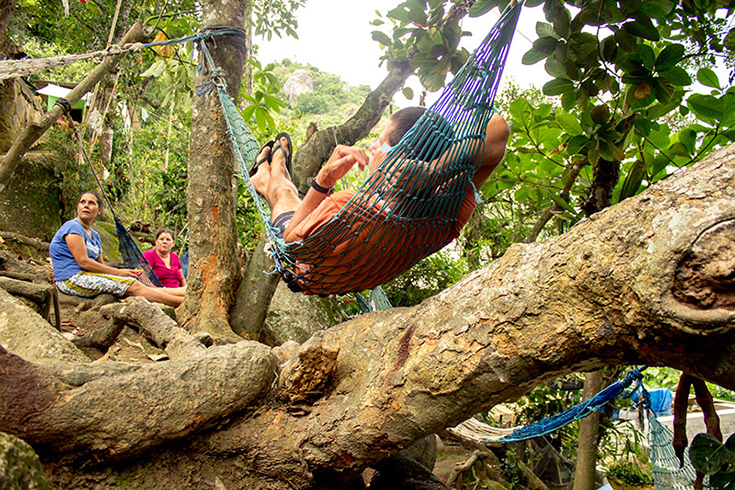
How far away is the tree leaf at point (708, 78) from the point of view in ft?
4.17

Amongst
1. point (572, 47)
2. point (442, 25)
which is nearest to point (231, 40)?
point (442, 25)

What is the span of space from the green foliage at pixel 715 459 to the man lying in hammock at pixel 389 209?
770 mm

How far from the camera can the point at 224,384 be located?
1224mm

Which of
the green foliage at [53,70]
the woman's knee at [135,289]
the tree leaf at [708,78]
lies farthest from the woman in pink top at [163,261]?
the green foliage at [53,70]

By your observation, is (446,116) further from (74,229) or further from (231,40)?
(74,229)

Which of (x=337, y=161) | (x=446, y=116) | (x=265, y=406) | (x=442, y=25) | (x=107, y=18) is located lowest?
(x=265, y=406)

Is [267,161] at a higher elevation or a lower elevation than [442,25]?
lower

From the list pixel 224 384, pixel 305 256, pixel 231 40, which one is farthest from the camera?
pixel 231 40

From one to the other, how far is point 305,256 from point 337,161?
301 millimetres

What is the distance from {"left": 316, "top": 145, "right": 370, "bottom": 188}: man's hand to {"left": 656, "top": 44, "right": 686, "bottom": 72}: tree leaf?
2.62 feet

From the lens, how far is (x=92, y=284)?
264 centimetres

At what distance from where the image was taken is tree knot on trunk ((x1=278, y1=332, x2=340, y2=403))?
46.8 inches

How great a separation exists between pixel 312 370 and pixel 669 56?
1190 millimetres

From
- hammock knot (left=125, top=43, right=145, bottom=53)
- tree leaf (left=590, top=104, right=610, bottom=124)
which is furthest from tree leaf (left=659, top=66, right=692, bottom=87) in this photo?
hammock knot (left=125, top=43, right=145, bottom=53)
